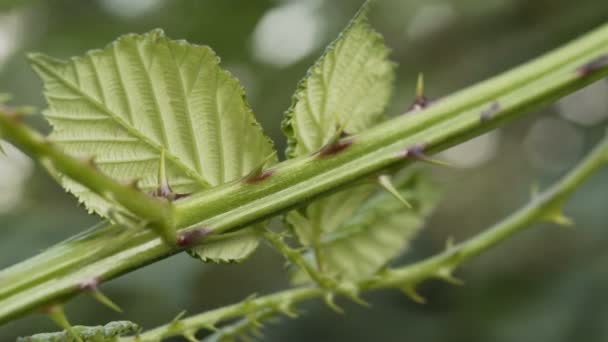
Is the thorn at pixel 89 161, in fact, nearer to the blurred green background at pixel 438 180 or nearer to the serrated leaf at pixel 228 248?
the serrated leaf at pixel 228 248

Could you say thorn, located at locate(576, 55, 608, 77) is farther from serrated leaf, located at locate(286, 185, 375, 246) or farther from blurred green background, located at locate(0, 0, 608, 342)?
blurred green background, located at locate(0, 0, 608, 342)

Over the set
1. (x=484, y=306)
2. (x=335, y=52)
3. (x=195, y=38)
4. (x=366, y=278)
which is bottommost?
(x=484, y=306)

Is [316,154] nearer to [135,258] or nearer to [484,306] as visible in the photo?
[135,258]

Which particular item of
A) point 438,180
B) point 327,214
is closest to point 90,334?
point 327,214

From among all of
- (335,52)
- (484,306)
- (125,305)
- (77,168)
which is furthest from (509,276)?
(77,168)

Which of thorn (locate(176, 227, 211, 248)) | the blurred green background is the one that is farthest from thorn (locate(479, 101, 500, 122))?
the blurred green background

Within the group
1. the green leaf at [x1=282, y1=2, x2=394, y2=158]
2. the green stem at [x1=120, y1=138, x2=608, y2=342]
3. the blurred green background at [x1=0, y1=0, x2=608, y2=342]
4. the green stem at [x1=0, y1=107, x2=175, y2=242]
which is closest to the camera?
the green stem at [x1=0, y1=107, x2=175, y2=242]

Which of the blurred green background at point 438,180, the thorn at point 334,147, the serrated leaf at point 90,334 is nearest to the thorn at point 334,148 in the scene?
the thorn at point 334,147
